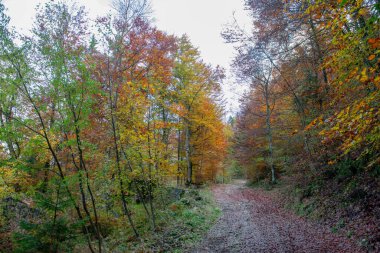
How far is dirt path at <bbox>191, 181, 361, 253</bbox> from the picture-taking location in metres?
6.26

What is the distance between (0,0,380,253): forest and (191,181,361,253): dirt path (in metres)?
0.44

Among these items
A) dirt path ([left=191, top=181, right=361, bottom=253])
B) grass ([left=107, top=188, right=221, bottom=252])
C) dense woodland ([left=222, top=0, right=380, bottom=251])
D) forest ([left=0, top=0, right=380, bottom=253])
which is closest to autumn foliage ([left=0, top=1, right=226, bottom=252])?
forest ([left=0, top=0, right=380, bottom=253])

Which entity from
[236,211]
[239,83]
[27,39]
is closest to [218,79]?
[239,83]

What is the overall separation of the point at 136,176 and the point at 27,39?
5.78 m

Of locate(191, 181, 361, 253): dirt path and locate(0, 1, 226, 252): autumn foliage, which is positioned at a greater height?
locate(0, 1, 226, 252): autumn foliage

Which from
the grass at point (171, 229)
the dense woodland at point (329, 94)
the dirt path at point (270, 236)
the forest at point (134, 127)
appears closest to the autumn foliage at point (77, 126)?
the forest at point (134, 127)

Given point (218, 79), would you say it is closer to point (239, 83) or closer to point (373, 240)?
point (239, 83)

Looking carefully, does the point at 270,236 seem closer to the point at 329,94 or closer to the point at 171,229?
the point at 171,229

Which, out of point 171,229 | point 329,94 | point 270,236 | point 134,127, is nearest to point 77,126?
point 134,127

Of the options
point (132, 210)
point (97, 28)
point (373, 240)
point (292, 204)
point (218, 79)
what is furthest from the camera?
point (218, 79)

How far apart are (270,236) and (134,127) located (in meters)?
6.18

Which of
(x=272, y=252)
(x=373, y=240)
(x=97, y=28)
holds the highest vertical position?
(x=97, y=28)

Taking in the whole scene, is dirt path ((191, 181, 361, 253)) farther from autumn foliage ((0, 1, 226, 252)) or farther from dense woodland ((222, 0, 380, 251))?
autumn foliage ((0, 1, 226, 252))

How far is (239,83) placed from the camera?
1889 cm
